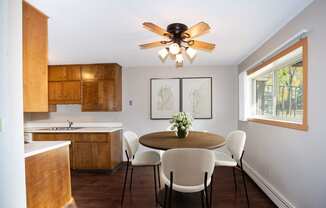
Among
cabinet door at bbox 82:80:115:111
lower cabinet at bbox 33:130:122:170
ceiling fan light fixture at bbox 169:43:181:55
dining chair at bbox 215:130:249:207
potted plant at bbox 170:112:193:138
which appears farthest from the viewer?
cabinet door at bbox 82:80:115:111

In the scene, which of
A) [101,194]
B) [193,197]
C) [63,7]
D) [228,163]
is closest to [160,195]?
[193,197]

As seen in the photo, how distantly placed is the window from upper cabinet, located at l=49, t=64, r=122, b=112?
2.67 metres

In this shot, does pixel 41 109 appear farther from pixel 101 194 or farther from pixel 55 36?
pixel 101 194

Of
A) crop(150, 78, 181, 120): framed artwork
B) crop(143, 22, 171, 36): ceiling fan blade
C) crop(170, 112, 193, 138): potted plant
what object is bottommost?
crop(170, 112, 193, 138): potted plant

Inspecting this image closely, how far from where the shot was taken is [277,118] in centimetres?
243

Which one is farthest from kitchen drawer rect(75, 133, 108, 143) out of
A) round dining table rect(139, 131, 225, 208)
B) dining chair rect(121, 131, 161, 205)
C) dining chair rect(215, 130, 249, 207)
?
dining chair rect(215, 130, 249, 207)

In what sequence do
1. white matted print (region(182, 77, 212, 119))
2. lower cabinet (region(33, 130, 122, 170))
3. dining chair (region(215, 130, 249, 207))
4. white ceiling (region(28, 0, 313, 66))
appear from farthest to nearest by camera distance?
white matted print (region(182, 77, 212, 119)) < lower cabinet (region(33, 130, 122, 170)) < dining chair (region(215, 130, 249, 207)) < white ceiling (region(28, 0, 313, 66))

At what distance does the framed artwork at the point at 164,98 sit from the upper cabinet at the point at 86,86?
2.58 feet

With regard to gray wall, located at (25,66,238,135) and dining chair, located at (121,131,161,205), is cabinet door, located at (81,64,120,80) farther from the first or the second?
dining chair, located at (121,131,161,205)

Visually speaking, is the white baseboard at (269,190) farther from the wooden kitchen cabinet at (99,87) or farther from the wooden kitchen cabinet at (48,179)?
the wooden kitchen cabinet at (99,87)

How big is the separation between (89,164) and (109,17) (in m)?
2.67

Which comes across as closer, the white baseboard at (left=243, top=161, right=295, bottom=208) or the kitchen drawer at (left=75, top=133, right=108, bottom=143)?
the white baseboard at (left=243, top=161, right=295, bottom=208)

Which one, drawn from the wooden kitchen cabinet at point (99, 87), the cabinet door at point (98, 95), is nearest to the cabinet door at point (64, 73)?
the wooden kitchen cabinet at point (99, 87)

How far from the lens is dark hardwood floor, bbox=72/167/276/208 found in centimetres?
223
